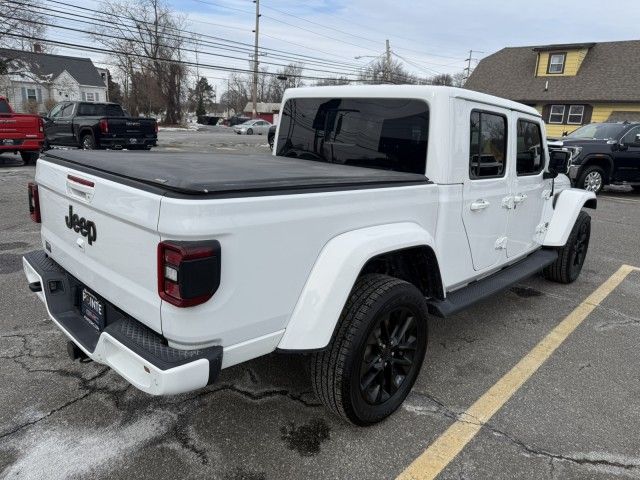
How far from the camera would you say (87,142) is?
48.1 feet

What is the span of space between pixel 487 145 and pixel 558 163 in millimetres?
1364

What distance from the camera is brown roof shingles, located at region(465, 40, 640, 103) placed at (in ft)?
87.9

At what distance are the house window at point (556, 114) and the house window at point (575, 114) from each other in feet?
1.46

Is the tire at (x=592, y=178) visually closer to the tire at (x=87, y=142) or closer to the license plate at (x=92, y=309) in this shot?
the license plate at (x=92, y=309)

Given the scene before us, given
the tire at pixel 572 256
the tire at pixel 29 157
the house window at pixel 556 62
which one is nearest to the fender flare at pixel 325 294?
the tire at pixel 572 256

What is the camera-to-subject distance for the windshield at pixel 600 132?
470 inches

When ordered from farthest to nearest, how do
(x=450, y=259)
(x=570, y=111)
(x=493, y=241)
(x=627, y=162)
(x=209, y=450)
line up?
(x=570, y=111)
(x=627, y=162)
(x=493, y=241)
(x=450, y=259)
(x=209, y=450)

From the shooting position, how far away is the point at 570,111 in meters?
28.5

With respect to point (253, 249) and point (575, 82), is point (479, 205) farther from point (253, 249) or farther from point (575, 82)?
point (575, 82)

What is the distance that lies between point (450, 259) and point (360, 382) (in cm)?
105

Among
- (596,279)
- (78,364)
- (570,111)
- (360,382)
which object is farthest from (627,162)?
(570,111)

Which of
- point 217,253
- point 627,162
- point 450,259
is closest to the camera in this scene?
point 217,253

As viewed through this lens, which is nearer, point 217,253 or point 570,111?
point 217,253

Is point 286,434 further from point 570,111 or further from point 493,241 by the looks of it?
point 570,111
